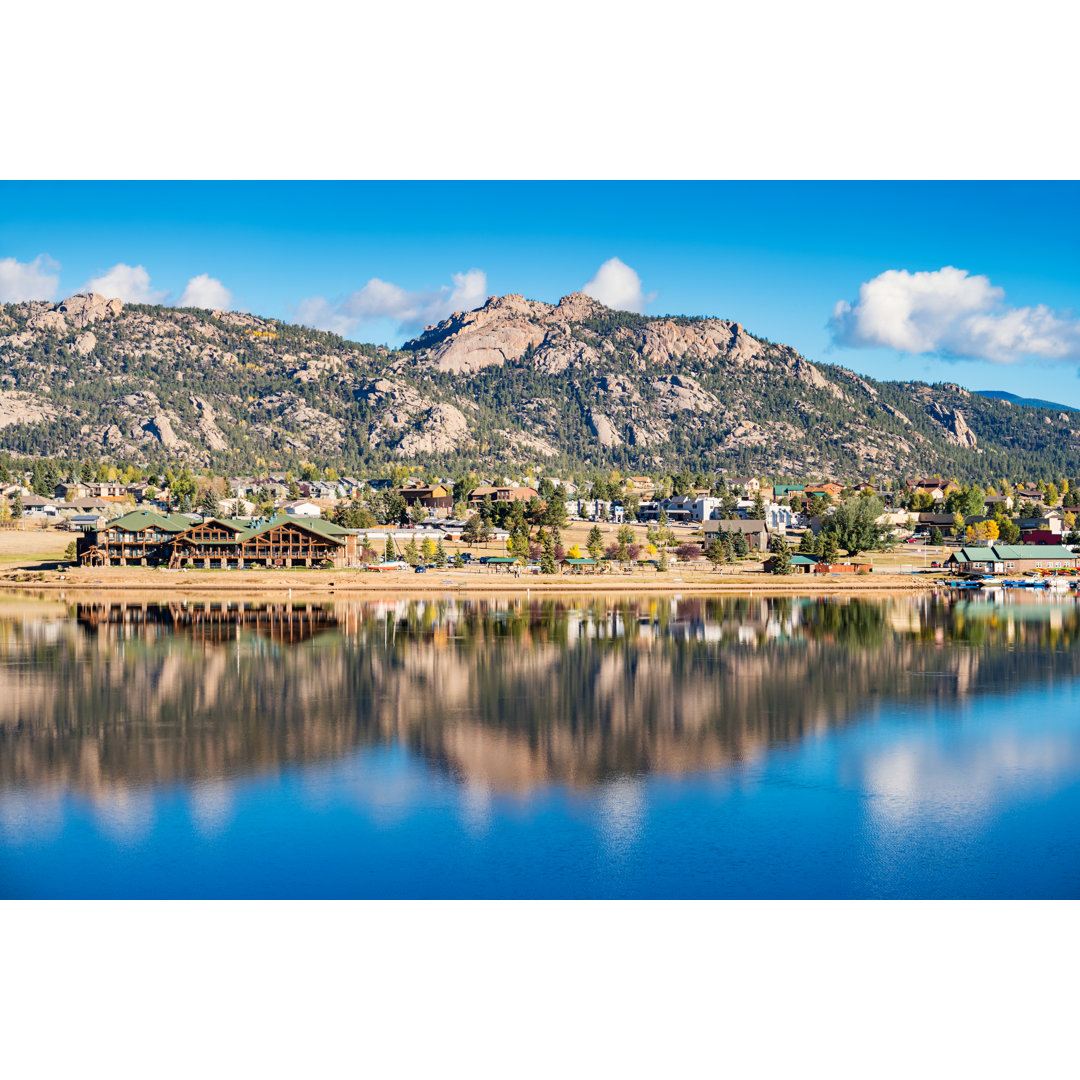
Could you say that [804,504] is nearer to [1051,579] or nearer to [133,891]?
[1051,579]

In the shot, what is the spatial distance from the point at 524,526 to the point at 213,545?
976 inches

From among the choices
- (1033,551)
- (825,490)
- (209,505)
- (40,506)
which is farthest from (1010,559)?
(40,506)

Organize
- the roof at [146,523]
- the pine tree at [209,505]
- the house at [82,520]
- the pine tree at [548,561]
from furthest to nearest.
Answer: the pine tree at [209,505], the house at [82,520], the roof at [146,523], the pine tree at [548,561]

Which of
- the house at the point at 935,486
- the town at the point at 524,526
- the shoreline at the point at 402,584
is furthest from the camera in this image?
the house at the point at 935,486

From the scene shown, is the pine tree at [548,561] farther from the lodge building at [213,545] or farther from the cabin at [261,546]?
the lodge building at [213,545]

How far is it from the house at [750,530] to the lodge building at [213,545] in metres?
38.8

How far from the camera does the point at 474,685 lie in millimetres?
32656

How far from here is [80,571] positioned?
240ft

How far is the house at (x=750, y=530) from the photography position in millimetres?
100312

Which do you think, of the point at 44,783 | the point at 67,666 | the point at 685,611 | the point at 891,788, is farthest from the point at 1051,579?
the point at 44,783

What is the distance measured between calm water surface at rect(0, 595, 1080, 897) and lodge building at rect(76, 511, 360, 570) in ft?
112

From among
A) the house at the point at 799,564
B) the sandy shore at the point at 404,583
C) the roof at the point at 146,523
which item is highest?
the roof at the point at 146,523

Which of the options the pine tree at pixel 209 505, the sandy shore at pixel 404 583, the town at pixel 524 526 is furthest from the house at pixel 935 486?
the pine tree at pixel 209 505

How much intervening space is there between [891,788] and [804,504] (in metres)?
109
